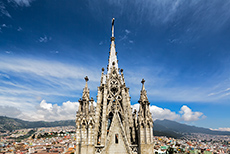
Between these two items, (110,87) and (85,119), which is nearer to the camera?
(85,119)

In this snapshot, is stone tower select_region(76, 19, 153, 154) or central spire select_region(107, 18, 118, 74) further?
central spire select_region(107, 18, 118, 74)

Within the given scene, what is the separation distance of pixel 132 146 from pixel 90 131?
3110 mm

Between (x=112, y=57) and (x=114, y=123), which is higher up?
(x=112, y=57)

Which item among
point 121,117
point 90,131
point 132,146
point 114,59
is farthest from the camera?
point 114,59

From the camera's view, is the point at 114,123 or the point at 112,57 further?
the point at 112,57

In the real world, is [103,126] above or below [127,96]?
below

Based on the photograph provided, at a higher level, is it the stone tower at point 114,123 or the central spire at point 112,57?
the central spire at point 112,57

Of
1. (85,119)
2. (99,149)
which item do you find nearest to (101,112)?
(85,119)

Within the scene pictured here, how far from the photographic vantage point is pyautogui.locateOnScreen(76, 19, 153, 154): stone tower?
353 inches

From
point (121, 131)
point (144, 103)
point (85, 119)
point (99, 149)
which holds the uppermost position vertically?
point (144, 103)

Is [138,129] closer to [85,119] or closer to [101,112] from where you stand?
[101,112]

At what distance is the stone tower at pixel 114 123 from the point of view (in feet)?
29.5

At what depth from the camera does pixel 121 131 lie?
9.82 m

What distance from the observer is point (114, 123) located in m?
9.98
